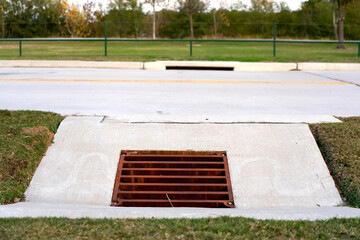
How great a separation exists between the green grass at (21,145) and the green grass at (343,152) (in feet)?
9.92

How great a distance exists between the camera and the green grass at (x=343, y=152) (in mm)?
4688

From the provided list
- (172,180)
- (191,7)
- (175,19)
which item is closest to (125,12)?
(175,19)

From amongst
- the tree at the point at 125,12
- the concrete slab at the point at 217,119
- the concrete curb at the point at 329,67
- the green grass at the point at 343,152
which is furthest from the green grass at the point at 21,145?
the tree at the point at 125,12

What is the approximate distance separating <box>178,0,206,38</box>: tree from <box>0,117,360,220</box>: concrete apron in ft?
97.0

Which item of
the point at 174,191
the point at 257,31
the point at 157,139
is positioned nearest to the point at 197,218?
the point at 174,191

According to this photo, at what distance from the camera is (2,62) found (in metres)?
14.8

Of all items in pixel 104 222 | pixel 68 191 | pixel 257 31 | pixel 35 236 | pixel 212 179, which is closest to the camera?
pixel 35 236

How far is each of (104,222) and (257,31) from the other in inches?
1363

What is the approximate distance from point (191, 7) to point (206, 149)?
3197 centimetres

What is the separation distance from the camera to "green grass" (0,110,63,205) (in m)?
4.71

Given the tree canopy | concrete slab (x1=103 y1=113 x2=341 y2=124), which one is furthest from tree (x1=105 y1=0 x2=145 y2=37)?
concrete slab (x1=103 y1=113 x2=341 y2=124)

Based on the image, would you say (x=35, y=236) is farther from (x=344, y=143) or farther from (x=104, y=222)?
(x=344, y=143)

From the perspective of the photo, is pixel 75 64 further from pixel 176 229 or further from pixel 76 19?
pixel 76 19

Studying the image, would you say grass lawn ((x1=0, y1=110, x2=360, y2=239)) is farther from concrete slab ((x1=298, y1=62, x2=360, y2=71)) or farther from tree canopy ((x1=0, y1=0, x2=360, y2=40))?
tree canopy ((x1=0, y1=0, x2=360, y2=40))
